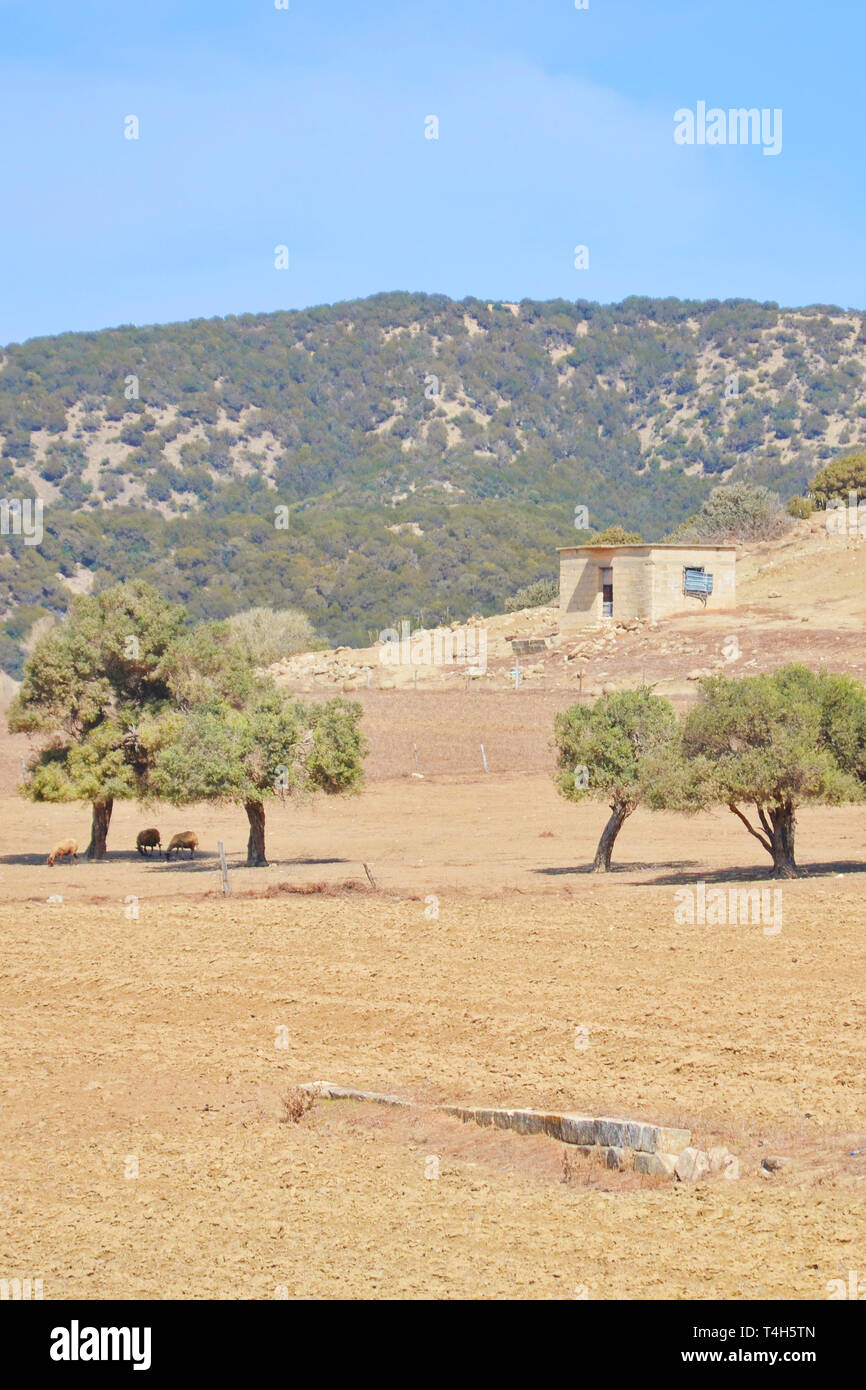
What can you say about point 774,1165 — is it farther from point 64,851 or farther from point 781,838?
point 64,851

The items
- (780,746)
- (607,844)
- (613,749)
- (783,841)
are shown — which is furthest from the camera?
(607,844)

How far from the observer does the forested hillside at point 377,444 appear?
110m

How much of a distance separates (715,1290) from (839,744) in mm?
16959

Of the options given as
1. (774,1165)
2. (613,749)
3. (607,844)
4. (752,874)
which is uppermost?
(613,749)

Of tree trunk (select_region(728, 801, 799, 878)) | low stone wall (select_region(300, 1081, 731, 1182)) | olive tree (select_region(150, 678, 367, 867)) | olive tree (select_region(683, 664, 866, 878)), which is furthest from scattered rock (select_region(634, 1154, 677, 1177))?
olive tree (select_region(150, 678, 367, 867))

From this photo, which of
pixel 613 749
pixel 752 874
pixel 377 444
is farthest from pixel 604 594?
pixel 377 444

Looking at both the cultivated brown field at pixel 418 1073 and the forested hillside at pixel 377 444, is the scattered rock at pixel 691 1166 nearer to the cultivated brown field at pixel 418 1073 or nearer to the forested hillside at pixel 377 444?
the cultivated brown field at pixel 418 1073

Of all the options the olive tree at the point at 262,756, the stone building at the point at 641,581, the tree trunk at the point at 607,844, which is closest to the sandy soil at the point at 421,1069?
the tree trunk at the point at 607,844

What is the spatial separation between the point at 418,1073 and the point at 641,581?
44938mm

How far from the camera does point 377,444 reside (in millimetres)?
168000

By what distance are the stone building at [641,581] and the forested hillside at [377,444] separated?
39647 mm

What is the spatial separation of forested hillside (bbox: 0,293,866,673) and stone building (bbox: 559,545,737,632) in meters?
39.6

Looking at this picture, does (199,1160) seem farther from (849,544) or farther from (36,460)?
(36,460)

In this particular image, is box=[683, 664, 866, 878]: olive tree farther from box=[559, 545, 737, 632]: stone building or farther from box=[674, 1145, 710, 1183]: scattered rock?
box=[559, 545, 737, 632]: stone building
